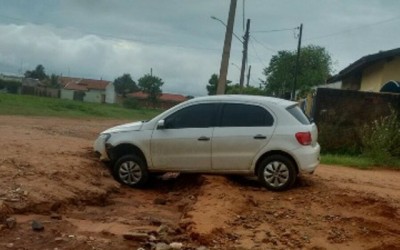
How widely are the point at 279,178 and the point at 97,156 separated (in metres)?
3.95

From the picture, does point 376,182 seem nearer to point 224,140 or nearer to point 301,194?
point 301,194

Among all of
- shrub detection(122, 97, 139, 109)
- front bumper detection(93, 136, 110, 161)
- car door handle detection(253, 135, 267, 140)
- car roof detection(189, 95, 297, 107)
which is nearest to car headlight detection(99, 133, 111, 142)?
front bumper detection(93, 136, 110, 161)

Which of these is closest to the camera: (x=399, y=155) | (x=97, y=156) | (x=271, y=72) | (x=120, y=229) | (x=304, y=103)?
(x=120, y=229)

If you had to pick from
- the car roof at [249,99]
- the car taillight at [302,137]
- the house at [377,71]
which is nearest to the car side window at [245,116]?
the car roof at [249,99]

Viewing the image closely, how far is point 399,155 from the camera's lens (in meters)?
15.4

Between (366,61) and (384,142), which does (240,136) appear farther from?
(366,61)

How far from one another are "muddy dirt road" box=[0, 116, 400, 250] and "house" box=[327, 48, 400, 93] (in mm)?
9428

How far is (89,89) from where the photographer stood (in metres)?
85.6

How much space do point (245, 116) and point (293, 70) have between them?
40.9 metres

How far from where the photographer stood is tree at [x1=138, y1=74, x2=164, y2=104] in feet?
218

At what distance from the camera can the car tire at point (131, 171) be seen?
996 centimetres

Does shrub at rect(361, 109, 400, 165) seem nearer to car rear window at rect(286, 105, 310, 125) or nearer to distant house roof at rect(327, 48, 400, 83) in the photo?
distant house roof at rect(327, 48, 400, 83)

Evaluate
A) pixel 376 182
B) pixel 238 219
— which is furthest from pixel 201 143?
pixel 376 182

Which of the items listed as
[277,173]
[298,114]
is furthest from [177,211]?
[298,114]
